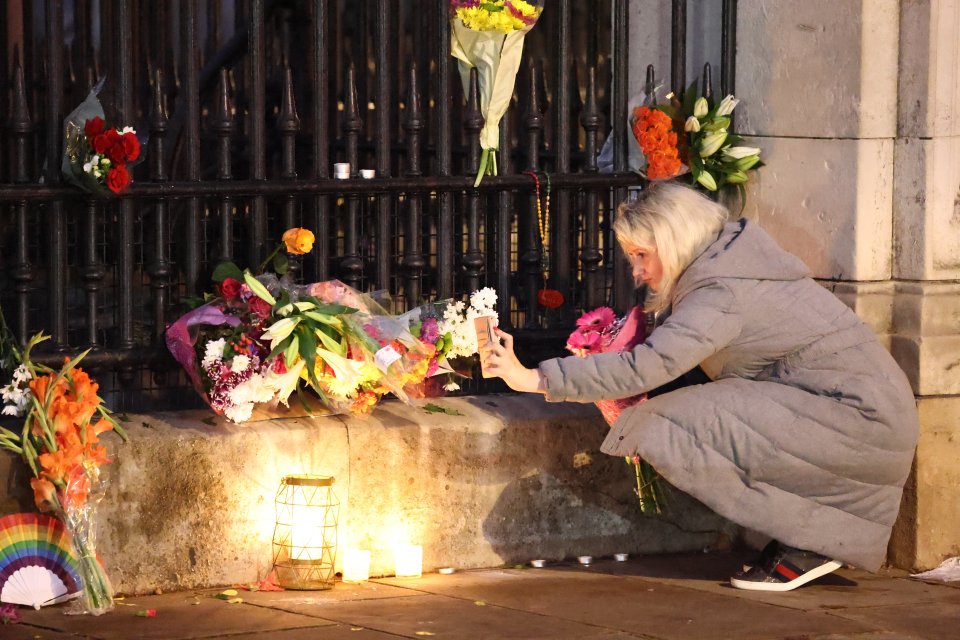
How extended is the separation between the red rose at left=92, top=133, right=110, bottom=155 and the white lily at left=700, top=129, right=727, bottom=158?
226 centimetres

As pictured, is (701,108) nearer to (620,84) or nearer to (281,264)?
(620,84)

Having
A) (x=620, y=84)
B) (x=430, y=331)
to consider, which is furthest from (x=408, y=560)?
(x=620, y=84)

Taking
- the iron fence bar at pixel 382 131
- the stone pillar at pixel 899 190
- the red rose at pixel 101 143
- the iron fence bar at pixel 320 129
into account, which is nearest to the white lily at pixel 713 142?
the stone pillar at pixel 899 190

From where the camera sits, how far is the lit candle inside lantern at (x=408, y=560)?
5648mm

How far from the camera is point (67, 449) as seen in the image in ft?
16.3

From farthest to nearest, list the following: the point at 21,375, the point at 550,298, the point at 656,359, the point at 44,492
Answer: the point at 550,298, the point at 656,359, the point at 21,375, the point at 44,492

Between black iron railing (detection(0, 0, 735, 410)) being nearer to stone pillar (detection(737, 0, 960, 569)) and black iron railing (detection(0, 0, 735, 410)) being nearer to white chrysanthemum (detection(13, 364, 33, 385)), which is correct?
white chrysanthemum (detection(13, 364, 33, 385))

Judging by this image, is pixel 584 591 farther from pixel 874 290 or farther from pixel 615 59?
pixel 615 59

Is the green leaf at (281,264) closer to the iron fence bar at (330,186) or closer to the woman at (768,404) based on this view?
the iron fence bar at (330,186)

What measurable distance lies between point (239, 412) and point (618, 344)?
134cm

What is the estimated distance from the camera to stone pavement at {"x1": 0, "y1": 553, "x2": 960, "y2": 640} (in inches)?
189

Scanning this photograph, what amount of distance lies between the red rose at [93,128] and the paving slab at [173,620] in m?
1.49

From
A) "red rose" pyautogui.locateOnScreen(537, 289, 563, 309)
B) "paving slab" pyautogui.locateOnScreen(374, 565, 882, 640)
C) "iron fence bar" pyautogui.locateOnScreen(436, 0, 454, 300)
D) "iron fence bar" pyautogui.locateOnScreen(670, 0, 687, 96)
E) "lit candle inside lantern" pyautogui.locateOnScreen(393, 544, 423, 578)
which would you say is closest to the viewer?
"paving slab" pyautogui.locateOnScreen(374, 565, 882, 640)

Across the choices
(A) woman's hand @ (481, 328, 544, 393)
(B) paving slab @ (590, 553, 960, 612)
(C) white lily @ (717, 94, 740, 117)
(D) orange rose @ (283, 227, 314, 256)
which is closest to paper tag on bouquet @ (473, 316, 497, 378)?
(A) woman's hand @ (481, 328, 544, 393)
